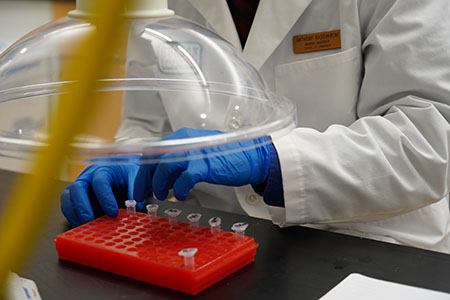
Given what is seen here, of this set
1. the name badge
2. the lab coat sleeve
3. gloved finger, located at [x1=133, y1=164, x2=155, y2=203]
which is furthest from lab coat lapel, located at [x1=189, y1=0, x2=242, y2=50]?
gloved finger, located at [x1=133, y1=164, x2=155, y2=203]

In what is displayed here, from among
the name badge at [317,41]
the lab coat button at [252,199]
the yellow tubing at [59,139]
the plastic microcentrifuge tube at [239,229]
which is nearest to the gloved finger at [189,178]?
the plastic microcentrifuge tube at [239,229]

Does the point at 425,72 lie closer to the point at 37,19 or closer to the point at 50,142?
the point at 50,142

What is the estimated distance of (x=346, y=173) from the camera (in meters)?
1.07

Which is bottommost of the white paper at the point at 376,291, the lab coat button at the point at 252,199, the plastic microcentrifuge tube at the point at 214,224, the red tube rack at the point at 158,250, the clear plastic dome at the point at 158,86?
the lab coat button at the point at 252,199

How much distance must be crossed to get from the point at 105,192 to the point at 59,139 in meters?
0.90

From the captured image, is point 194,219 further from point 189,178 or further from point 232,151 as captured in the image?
point 232,151

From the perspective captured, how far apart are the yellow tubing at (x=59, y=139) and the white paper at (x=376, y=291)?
2.11ft

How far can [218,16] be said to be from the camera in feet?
4.18

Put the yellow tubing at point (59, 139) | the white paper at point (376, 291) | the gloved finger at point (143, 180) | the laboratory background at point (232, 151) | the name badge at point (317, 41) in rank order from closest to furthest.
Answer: the yellow tubing at point (59, 139) < the laboratory background at point (232, 151) < the white paper at point (376, 291) < the gloved finger at point (143, 180) < the name badge at point (317, 41)

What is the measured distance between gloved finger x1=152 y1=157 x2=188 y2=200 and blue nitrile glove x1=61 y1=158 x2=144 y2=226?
0.30 feet

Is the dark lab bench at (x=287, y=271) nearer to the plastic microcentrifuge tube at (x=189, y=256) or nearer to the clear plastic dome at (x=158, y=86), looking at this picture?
the plastic microcentrifuge tube at (x=189, y=256)

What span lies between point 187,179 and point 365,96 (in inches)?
19.6

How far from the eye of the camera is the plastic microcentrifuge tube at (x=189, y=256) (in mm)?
770

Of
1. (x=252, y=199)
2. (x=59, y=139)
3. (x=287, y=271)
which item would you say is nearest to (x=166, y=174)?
(x=287, y=271)
